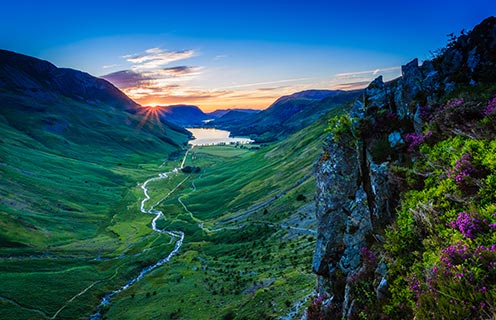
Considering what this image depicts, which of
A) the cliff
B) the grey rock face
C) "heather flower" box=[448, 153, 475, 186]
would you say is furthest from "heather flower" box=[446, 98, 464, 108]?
the grey rock face

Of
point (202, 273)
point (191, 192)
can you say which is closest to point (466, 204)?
point (202, 273)

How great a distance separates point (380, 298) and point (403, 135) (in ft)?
37.5

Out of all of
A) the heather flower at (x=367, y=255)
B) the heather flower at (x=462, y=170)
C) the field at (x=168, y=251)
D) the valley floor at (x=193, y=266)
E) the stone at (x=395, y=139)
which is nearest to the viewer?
the heather flower at (x=462, y=170)

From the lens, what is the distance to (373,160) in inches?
804

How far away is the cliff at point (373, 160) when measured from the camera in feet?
58.9

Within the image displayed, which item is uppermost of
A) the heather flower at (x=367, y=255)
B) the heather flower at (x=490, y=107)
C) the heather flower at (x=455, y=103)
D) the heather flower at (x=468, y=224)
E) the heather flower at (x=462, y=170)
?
the heather flower at (x=455, y=103)

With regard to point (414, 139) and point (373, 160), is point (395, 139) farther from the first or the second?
point (373, 160)

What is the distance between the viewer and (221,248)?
79188 mm

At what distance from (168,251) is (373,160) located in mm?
80553

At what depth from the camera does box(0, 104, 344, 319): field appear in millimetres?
49938

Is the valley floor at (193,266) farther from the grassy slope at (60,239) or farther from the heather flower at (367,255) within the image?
the heather flower at (367,255)

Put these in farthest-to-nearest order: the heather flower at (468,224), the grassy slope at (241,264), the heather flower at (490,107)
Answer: the grassy slope at (241,264) < the heather flower at (490,107) < the heather flower at (468,224)

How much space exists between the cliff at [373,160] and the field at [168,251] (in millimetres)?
16579

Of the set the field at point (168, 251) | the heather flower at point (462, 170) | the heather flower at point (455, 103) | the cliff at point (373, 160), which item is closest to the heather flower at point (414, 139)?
the cliff at point (373, 160)
